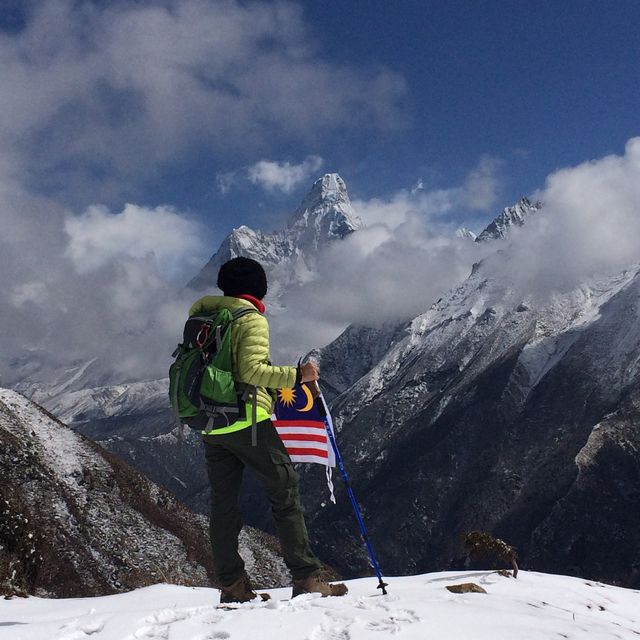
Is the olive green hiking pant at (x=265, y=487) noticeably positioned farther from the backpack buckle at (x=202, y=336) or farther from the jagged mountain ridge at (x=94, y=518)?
the jagged mountain ridge at (x=94, y=518)

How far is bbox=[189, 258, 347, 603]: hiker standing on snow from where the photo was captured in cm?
761

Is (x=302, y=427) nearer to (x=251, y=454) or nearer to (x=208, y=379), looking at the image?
(x=251, y=454)

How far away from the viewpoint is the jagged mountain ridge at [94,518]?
46.1 metres

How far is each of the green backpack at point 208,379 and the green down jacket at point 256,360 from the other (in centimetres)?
10

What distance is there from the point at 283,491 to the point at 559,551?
689 feet

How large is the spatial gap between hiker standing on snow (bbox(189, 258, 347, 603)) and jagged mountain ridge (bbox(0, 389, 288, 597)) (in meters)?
36.2

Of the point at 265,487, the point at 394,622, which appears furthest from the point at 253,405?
the point at 394,622

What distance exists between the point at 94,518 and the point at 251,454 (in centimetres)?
5268

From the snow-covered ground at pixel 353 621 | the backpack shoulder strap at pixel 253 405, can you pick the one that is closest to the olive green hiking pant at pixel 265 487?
the backpack shoulder strap at pixel 253 405

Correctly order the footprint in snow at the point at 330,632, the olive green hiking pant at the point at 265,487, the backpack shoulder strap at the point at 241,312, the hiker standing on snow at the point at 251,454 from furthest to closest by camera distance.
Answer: the olive green hiking pant at the point at 265,487
the backpack shoulder strap at the point at 241,312
the hiker standing on snow at the point at 251,454
the footprint in snow at the point at 330,632

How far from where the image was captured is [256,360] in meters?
7.52

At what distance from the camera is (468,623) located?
6168mm

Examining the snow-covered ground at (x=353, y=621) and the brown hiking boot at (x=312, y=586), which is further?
the brown hiking boot at (x=312, y=586)

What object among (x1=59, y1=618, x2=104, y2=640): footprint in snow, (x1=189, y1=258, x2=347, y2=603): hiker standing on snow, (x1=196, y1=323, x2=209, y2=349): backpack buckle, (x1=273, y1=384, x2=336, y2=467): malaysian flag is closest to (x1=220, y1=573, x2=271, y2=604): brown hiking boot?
(x1=189, y1=258, x2=347, y2=603): hiker standing on snow
